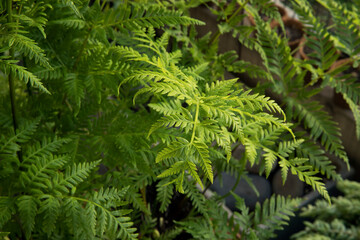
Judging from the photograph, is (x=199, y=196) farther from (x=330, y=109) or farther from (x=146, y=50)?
(x=330, y=109)

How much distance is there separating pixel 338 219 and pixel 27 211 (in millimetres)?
1040

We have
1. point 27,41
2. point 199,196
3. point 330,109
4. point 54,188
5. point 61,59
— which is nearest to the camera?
point 27,41

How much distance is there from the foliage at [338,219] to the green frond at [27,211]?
33.0 inches

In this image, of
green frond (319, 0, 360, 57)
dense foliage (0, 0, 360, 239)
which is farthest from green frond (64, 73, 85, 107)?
green frond (319, 0, 360, 57)

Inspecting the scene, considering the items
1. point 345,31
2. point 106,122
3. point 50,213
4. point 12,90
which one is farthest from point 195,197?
point 345,31

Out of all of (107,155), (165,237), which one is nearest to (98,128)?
(107,155)

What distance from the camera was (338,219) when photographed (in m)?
1.25

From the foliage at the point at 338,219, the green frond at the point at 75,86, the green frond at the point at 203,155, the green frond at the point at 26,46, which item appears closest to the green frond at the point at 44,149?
the green frond at the point at 75,86

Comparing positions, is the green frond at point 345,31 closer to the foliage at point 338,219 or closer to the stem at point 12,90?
the foliage at point 338,219

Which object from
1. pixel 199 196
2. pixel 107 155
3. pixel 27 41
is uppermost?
pixel 27 41

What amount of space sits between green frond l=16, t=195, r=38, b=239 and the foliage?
837mm

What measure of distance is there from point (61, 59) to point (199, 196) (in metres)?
0.54

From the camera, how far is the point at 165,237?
3.46ft

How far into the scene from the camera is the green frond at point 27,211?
653mm
